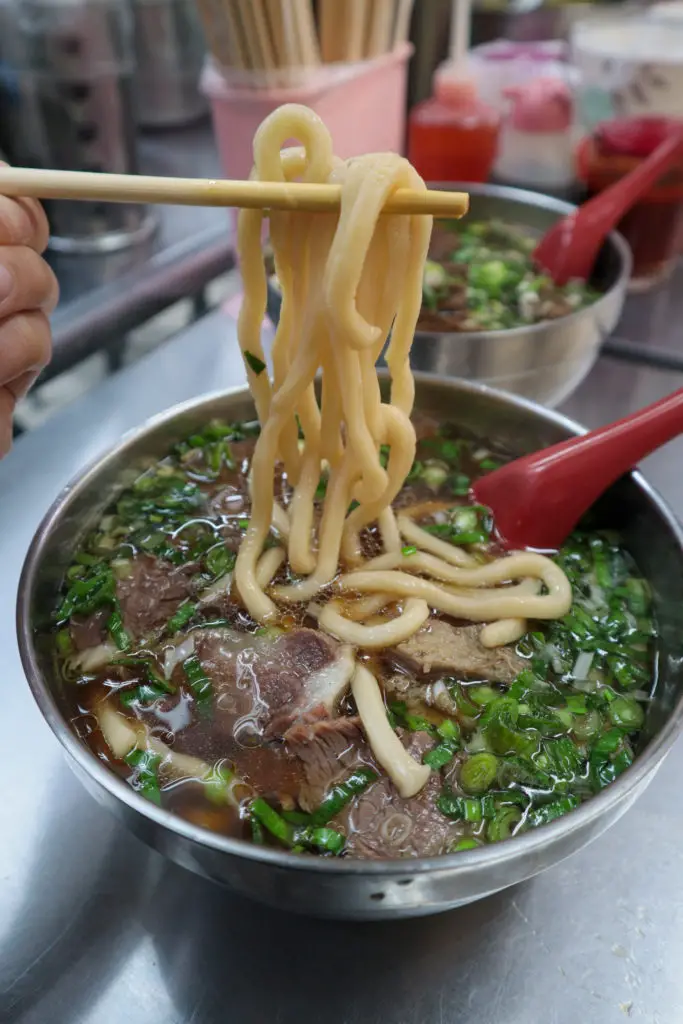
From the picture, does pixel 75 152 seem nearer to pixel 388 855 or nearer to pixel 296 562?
pixel 296 562

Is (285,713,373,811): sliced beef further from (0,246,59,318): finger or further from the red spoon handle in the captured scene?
the red spoon handle

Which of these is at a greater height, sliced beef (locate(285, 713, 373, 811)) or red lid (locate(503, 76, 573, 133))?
red lid (locate(503, 76, 573, 133))

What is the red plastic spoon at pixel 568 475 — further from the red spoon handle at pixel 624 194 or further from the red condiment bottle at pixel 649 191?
the red condiment bottle at pixel 649 191

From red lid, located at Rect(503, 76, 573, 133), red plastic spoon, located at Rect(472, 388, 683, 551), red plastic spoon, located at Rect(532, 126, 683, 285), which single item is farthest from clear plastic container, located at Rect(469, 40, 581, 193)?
red plastic spoon, located at Rect(472, 388, 683, 551)

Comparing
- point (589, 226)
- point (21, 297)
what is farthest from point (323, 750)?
point (589, 226)

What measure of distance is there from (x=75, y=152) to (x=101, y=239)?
339 millimetres

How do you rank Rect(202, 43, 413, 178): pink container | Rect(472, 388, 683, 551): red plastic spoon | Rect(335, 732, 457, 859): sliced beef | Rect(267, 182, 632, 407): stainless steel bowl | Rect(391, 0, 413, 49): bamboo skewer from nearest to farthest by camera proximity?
1. Rect(335, 732, 457, 859): sliced beef
2. Rect(472, 388, 683, 551): red plastic spoon
3. Rect(267, 182, 632, 407): stainless steel bowl
4. Rect(202, 43, 413, 178): pink container
5. Rect(391, 0, 413, 49): bamboo skewer

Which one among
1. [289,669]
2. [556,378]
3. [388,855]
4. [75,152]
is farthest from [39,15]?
[388,855]

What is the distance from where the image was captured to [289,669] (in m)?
1.32

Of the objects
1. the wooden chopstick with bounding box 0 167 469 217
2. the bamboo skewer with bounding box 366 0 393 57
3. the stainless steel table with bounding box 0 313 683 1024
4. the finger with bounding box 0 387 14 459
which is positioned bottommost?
the stainless steel table with bounding box 0 313 683 1024

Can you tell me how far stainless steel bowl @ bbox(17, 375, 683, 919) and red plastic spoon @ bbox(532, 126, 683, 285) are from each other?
1213mm

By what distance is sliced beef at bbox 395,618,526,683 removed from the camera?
4.47 ft

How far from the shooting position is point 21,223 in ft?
4.56

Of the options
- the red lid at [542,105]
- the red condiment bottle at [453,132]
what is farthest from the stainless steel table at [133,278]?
the red lid at [542,105]
